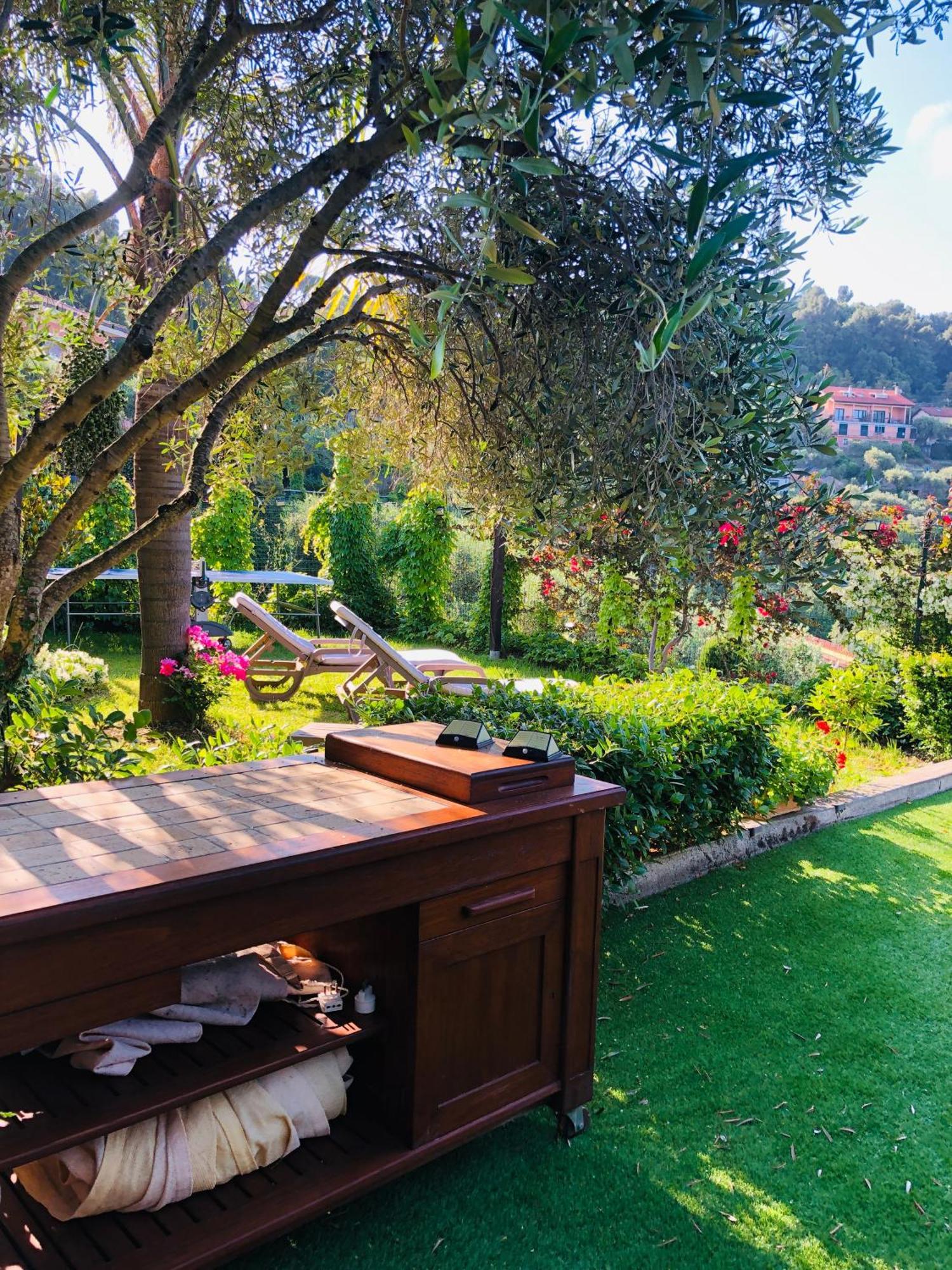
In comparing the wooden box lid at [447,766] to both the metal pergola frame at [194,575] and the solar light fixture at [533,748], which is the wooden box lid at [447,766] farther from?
the metal pergola frame at [194,575]

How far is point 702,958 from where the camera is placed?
3674 mm

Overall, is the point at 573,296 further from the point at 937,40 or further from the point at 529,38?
the point at 937,40

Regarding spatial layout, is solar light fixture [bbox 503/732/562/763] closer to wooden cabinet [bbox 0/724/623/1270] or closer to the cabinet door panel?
wooden cabinet [bbox 0/724/623/1270]

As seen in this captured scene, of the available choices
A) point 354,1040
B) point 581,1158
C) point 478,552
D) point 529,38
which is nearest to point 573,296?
point 529,38

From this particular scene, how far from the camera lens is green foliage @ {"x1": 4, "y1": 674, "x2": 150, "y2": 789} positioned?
123 inches

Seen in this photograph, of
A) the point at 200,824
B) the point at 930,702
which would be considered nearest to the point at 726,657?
the point at 930,702

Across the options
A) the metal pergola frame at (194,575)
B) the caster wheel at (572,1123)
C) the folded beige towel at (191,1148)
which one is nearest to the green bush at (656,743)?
the caster wheel at (572,1123)

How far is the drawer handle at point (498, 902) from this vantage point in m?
2.04

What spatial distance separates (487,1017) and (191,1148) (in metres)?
0.72

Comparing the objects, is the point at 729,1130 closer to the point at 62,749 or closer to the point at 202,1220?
the point at 202,1220

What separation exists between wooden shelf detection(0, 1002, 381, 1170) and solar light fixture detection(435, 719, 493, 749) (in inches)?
29.7

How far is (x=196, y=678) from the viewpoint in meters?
6.64

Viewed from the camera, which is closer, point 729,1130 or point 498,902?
point 498,902

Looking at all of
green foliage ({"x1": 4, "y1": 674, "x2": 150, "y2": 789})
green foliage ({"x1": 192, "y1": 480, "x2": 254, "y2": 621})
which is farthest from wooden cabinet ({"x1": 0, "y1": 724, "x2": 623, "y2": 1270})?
green foliage ({"x1": 192, "y1": 480, "x2": 254, "y2": 621})
